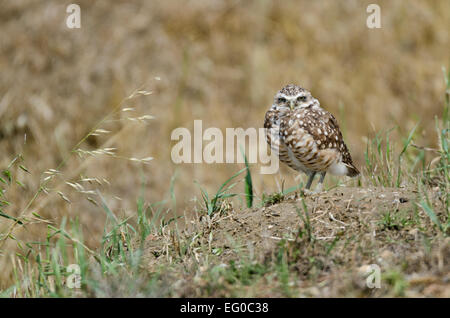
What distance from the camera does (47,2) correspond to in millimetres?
8266

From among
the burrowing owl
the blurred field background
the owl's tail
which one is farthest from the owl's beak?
the blurred field background

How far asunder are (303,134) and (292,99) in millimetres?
322

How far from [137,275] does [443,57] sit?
7.49 m

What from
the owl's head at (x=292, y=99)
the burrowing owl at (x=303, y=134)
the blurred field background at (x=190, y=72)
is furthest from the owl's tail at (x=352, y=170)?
the blurred field background at (x=190, y=72)

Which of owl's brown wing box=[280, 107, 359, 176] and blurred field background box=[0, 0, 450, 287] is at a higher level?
blurred field background box=[0, 0, 450, 287]

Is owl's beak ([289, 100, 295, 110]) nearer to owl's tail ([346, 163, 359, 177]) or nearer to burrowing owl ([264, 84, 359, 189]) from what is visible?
burrowing owl ([264, 84, 359, 189])

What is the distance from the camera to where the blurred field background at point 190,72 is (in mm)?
7852

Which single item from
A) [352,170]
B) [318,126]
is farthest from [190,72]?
[318,126]

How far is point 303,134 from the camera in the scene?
4.19 metres

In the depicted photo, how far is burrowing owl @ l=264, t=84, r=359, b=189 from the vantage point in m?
4.19

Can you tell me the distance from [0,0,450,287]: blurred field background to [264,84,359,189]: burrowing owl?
3203mm
